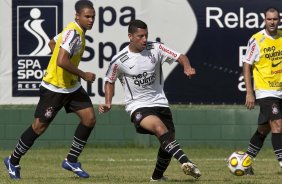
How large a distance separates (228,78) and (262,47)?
5.21m

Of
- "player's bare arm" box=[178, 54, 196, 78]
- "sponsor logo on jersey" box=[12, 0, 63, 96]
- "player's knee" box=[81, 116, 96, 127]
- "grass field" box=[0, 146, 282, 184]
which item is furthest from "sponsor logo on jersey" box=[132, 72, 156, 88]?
"sponsor logo on jersey" box=[12, 0, 63, 96]

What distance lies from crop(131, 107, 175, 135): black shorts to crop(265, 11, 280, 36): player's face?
2101 millimetres

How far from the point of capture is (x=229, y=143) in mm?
17953

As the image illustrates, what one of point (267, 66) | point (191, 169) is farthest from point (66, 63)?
point (267, 66)

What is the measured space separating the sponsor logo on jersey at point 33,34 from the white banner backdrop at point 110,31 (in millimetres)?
56

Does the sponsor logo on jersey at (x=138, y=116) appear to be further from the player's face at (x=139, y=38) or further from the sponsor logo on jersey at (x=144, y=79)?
the player's face at (x=139, y=38)

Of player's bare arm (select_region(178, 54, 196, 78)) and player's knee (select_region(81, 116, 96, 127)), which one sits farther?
player's knee (select_region(81, 116, 96, 127))

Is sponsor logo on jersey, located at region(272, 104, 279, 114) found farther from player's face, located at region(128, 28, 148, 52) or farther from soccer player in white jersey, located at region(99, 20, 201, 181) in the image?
player's face, located at region(128, 28, 148, 52)

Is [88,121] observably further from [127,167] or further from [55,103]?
[127,167]

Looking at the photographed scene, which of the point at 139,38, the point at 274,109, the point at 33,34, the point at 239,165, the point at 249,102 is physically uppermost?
the point at 139,38

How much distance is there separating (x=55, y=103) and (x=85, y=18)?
3.73 feet

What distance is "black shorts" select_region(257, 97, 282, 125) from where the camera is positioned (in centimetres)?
1266

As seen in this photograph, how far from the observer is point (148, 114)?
37.4 feet

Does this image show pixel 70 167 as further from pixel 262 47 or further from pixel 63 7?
pixel 63 7
